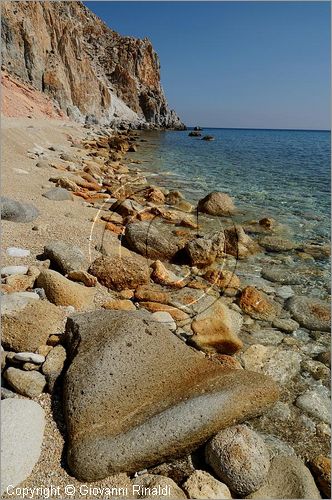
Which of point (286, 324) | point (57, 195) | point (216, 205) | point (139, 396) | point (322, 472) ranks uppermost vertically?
point (57, 195)

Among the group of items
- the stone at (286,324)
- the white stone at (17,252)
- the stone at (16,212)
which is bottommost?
the stone at (286,324)

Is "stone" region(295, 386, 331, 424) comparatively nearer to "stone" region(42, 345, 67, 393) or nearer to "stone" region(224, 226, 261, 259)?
"stone" region(42, 345, 67, 393)

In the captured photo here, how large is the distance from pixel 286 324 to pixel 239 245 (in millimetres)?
2692

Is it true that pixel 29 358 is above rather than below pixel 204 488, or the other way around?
above

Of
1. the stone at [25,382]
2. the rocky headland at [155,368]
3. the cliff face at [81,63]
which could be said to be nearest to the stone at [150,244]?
the rocky headland at [155,368]

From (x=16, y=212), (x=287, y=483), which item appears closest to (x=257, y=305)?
(x=287, y=483)

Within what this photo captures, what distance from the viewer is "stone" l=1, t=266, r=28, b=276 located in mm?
4230

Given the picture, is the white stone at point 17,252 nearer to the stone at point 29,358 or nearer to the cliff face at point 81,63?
the stone at point 29,358

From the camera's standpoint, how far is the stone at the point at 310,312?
15.6 feet

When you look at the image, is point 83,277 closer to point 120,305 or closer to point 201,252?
point 120,305

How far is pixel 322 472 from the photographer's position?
8.89ft

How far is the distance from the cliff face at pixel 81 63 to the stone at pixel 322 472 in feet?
117

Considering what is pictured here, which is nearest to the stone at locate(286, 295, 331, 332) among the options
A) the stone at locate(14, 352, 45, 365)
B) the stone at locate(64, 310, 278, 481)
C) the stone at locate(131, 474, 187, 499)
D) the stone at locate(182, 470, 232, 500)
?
the stone at locate(64, 310, 278, 481)

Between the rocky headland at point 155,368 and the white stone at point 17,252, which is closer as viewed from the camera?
the rocky headland at point 155,368
